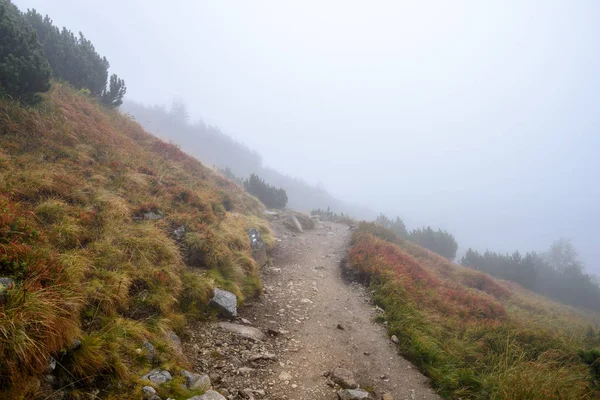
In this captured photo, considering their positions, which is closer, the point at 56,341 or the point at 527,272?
the point at 56,341

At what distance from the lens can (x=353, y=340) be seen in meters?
6.64

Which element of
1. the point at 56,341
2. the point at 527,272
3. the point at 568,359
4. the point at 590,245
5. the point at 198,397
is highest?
the point at 590,245

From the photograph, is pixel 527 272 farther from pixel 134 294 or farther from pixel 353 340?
pixel 134 294

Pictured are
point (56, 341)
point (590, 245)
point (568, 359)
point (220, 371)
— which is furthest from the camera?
point (590, 245)

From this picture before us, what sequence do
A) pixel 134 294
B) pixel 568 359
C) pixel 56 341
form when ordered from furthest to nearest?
1. pixel 568 359
2. pixel 134 294
3. pixel 56 341

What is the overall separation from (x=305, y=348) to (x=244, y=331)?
142 centimetres

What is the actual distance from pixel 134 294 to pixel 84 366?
2.25 meters

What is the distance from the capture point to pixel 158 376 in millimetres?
3602

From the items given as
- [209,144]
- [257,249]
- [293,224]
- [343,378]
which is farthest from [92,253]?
[209,144]

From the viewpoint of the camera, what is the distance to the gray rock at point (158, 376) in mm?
3505

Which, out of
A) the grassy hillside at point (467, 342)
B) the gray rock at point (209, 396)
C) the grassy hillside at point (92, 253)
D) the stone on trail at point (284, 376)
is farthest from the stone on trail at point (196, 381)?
the grassy hillside at point (467, 342)

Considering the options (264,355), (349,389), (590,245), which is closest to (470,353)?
(349,389)

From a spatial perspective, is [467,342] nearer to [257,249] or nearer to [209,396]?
[209,396]

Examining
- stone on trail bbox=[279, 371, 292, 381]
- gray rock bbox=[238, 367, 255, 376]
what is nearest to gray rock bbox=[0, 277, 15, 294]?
gray rock bbox=[238, 367, 255, 376]
